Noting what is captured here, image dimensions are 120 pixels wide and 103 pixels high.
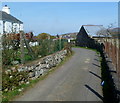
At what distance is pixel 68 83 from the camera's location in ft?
28.4

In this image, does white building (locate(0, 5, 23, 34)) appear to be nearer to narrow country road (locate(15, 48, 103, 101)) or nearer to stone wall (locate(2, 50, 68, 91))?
stone wall (locate(2, 50, 68, 91))

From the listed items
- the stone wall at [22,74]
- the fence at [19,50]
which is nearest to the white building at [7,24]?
the fence at [19,50]

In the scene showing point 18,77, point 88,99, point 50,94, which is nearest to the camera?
point 88,99

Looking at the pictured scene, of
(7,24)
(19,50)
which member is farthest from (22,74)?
(7,24)

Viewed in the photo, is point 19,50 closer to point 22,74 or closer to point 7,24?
point 22,74

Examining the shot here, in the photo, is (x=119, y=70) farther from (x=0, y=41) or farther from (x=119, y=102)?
(x=0, y=41)

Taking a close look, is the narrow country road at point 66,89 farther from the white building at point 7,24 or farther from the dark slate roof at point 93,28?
the dark slate roof at point 93,28

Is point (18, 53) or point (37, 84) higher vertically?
point (18, 53)

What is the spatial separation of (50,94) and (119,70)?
2.59 m

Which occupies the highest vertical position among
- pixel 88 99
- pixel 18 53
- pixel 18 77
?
pixel 18 53

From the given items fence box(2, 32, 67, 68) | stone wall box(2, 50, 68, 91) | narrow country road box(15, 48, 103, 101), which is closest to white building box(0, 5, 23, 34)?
fence box(2, 32, 67, 68)

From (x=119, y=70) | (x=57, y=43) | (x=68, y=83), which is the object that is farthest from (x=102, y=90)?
(x=57, y=43)

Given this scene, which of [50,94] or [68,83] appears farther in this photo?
[68,83]

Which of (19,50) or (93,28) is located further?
(93,28)
